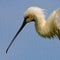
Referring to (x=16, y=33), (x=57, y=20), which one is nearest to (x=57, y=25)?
(x=57, y=20)

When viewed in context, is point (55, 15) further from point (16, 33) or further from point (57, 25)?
point (16, 33)

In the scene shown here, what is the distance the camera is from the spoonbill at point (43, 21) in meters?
27.3

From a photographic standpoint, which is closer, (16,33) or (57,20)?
(57,20)

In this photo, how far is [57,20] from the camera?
89.5 feet

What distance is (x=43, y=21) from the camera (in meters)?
27.8

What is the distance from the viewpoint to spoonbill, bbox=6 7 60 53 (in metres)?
27.3

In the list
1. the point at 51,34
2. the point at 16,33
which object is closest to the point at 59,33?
Result: the point at 51,34

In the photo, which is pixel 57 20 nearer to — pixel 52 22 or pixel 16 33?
pixel 52 22

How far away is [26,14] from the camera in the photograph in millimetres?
28141

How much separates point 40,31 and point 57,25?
0.76 meters

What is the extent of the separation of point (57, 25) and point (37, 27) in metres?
0.92

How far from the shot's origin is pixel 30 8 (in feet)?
91.9

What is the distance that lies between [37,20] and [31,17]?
290mm

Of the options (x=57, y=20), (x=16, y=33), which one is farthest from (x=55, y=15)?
(x=16, y=33)
